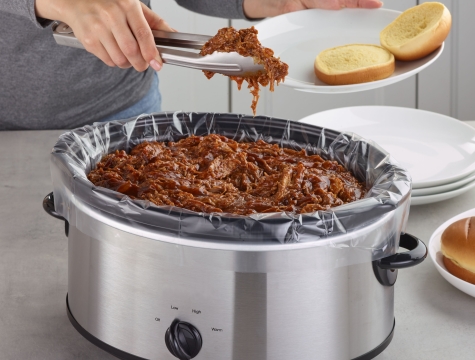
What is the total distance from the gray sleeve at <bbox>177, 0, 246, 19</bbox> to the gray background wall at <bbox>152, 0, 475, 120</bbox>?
1.62 m

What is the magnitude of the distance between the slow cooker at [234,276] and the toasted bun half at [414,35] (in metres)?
0.64

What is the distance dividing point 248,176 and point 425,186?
0.51m

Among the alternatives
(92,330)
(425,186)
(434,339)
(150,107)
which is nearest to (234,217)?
(92,330)

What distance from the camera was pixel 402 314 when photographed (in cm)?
127

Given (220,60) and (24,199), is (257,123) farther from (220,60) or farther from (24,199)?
(24,199)

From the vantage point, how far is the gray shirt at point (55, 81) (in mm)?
2123

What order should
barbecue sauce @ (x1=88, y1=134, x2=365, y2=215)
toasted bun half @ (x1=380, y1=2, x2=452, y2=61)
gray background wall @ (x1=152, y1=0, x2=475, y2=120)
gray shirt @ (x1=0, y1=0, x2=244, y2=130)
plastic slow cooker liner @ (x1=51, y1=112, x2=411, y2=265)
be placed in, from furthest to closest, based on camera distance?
gray background wall @ (x1=152, y1=0, x2=475, y2=120) < gray shirt @ (x1=0, y1=0, x2=244, y2=130) < toasted bun half @ (x1=380, y1=2, x2=452, y2=61) < barbecue sauce @ (x1=88, y1=134, x2=365, y2=215) < plastic slow cooker liner @ (x1=51, y1=112, x2=411, y2=265)

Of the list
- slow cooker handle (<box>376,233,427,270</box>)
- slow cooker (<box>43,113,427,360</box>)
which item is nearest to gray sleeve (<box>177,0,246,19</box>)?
slow cooker (<box>43,113,427,360</box>)

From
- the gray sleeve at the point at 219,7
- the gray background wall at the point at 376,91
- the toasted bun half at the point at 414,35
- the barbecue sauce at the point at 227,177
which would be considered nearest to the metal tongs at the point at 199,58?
the barbecue sauce at the point at 227,177

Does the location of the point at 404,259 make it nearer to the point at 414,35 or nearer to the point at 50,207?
the point at 50,207

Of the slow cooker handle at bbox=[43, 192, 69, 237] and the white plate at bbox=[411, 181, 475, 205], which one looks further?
the white plate at bbox=[411, 181, 475, 205]

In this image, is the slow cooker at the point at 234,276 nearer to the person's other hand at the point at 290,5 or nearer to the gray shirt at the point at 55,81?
the person's other hand at the point at 290,5

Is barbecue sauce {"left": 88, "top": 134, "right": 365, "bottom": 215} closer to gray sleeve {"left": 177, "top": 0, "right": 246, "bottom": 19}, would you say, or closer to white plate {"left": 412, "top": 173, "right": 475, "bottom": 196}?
white plate {"left": 412, "top": 173, "right": 475, "bottom": 196}

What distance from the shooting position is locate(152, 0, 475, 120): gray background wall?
13.3ft
